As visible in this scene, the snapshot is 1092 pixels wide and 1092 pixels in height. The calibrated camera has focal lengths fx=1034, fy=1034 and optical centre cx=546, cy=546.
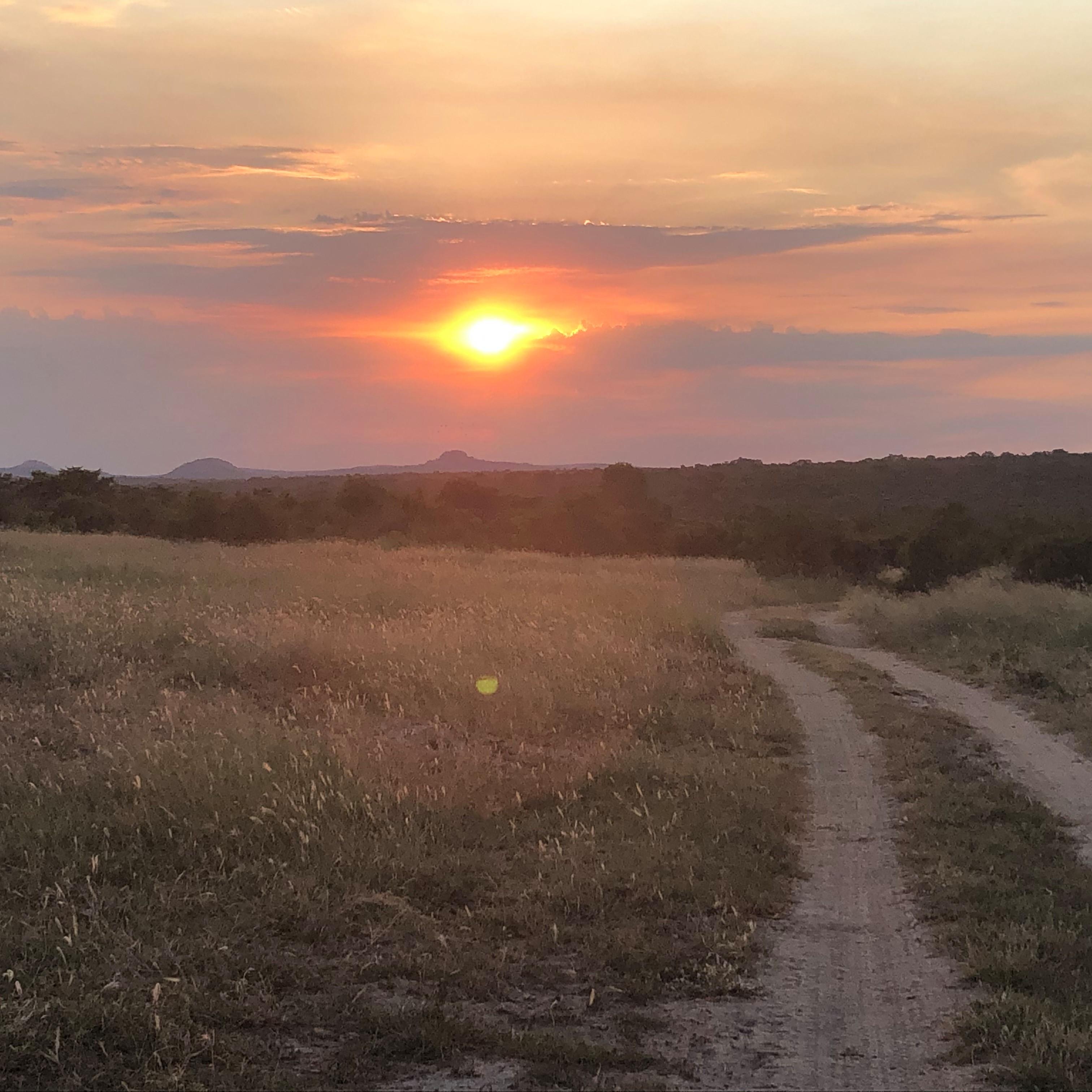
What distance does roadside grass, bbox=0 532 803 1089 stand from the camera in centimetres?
432

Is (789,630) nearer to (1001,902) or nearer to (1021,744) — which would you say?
(1021,744)

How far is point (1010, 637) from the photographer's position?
696 inches

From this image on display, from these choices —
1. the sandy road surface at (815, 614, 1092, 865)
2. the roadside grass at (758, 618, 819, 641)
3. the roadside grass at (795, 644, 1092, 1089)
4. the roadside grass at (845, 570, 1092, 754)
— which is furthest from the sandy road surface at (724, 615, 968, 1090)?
the roadside grass at (758, 618, 819, 641)

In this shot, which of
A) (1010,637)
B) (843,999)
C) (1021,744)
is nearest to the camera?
(843,999)

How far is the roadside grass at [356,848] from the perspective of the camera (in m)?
4.32

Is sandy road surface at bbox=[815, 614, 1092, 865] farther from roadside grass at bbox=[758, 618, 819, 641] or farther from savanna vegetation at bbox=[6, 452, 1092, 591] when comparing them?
savanna vegetation at bbox=[6, 452, 1092, 591]

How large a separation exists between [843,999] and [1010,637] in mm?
14438

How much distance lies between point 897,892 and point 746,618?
56.1 ft

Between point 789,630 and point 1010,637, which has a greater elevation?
point 1010,637

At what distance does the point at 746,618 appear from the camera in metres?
23.2

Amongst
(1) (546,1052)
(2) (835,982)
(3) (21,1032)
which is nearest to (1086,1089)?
(2) (835,982)

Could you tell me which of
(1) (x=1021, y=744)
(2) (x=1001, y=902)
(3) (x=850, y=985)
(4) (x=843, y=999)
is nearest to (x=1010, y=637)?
(1) (x=1021, y=744)

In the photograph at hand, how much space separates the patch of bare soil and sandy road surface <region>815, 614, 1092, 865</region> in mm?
1821

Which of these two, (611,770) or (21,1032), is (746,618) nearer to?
(611,770)
